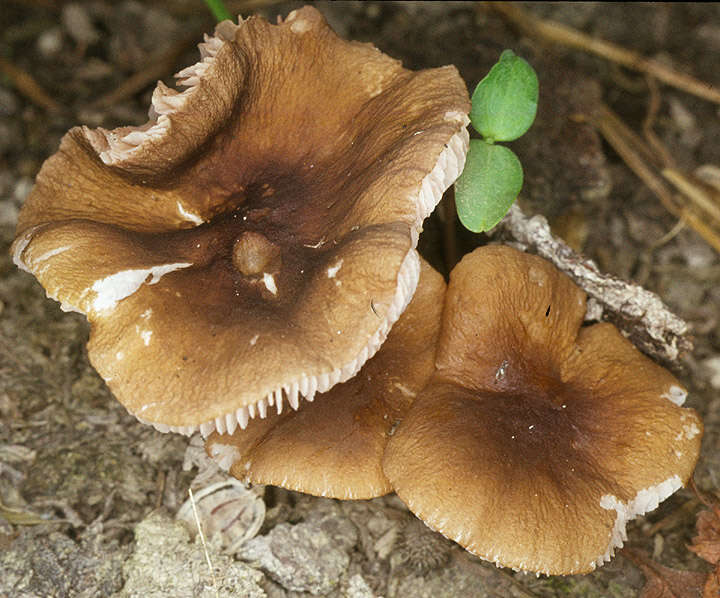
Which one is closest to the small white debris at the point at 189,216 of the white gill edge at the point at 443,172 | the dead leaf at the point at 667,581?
the white gill edge at the point at 443,172

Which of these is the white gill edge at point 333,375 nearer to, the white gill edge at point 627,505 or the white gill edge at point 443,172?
the white gill edge at point 443,172

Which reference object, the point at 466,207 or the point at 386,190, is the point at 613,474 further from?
the point at 386,190

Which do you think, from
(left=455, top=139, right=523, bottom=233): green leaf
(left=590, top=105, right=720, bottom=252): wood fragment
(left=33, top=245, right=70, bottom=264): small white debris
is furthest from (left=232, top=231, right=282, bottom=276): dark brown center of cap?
(left=590, top=105, right=720, bottom=252): wood fragment

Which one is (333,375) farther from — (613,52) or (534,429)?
(613,52)

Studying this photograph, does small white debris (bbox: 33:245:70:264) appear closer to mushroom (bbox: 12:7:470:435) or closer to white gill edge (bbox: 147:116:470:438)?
mushroom (bbox: 12:7:470:435)

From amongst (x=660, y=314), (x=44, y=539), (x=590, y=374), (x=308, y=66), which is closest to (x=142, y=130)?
(x=308, y=66)

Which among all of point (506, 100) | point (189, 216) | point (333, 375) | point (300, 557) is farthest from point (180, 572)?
point (506, 100)
